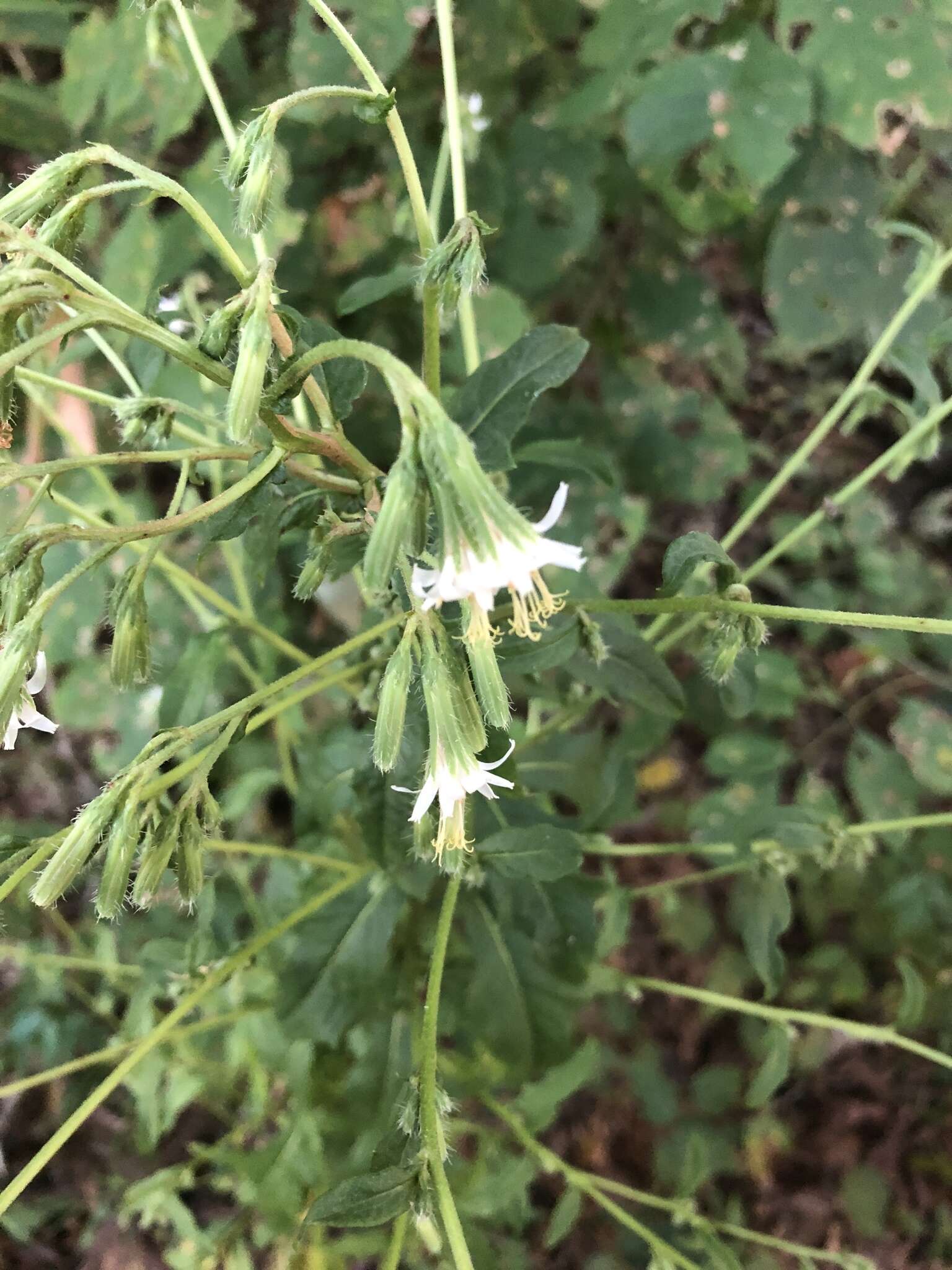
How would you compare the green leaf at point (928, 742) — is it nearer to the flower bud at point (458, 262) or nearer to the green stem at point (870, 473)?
the green stem at point (870, 473)

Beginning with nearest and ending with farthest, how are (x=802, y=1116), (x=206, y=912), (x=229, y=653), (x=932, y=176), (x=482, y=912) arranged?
(x=206, y=912) → (x=482, y=912) → (x=229, y=653) → (x=932, y=176) → (x=802, y=1116)

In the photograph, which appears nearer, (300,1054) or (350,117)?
(300,1054)

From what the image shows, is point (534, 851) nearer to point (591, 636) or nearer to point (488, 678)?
point (591, 636)

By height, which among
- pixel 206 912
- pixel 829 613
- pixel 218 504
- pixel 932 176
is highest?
pixel 932 176

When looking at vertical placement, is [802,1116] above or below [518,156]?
below

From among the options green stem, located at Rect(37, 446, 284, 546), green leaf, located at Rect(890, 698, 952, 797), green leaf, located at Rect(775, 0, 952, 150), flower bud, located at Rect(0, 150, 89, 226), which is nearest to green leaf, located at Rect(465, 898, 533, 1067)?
green stem, located at Rect(37, 446, 284, 546)

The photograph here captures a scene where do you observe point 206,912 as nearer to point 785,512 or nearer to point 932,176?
point 785,512

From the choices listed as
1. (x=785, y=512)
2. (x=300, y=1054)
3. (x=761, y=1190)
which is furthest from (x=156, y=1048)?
(x=785, y=512)

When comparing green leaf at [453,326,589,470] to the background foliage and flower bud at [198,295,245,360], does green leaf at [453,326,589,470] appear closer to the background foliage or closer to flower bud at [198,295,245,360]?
the background foliage
